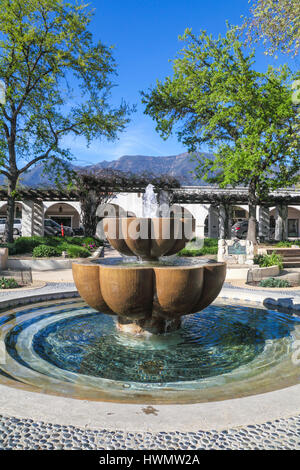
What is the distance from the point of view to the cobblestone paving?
7.07 ft

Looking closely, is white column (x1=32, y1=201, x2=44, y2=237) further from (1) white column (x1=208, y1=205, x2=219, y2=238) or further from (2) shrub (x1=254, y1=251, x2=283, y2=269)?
(2) shrub (x1=254, y1=251, x2=283, y2=269)

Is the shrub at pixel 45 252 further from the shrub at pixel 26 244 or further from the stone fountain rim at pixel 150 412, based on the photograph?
the stone fountain rim at pixel 150 412

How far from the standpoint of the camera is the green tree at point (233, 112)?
18438 mm

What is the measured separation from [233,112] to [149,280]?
16.9 metres

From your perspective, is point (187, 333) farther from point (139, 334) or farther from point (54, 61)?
point (54, 61)

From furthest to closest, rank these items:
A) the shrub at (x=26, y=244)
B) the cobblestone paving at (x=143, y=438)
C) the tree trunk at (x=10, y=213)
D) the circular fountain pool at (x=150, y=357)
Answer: the tree trunk at (x=10, y=213), the shrub at (x=26, y=244), the circular fountain pool at (x=150, y=357), the cobblestone paving at (x=143, y=438)

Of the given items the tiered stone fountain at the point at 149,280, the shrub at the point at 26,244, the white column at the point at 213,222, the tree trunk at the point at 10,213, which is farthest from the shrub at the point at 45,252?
the white column at the point at 213,222

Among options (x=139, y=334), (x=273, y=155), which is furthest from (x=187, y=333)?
(x=273, y=155)

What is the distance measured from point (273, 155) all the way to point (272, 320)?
1653 cm

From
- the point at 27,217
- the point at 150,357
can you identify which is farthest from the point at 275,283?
the point at 27,217

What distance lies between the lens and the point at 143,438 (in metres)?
2.23

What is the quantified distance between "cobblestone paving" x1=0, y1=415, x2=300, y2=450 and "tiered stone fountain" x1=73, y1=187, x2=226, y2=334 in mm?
1997

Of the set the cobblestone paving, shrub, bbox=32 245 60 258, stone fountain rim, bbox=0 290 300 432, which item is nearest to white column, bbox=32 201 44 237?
shrub, bbox=32 245 60 258

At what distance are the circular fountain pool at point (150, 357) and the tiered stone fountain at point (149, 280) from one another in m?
0.49
